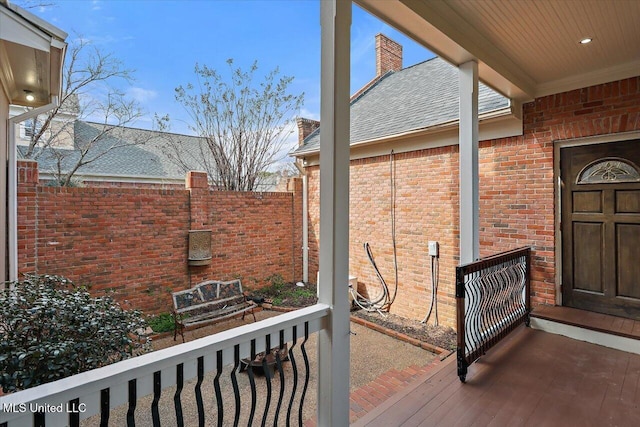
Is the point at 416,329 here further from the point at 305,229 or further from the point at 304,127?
the point at 304,127

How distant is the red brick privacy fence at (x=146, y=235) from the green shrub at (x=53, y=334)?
2486 millimetres

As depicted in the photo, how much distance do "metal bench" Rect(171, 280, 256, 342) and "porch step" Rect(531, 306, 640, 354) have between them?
13.6ft

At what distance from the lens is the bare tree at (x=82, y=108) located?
707 cm

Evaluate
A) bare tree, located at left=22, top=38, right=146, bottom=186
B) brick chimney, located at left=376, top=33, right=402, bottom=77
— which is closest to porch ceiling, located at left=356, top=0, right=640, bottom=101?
brick chimney, located at left=376, top=33, right=402, bottom=77

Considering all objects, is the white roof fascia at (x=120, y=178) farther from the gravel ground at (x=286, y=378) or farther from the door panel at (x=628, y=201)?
the door panel at (x=628, y=201)

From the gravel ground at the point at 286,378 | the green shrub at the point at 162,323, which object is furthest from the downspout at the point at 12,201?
the gravel ground at the point at 286,378

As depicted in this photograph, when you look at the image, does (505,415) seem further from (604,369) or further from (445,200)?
(445,200)

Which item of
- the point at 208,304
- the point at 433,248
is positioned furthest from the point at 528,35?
the point at 208,304

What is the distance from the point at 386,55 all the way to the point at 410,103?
3.45m

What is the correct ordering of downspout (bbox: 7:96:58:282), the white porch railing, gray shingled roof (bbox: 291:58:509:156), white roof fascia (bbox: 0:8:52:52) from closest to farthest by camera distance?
1. the white porch railing
2. white roof fascia (bbox: 0:8:52:52)
3. downspout (bbox: 7:96:58:282)
4. gray shingled roof (bbox: 291:58:509:156)

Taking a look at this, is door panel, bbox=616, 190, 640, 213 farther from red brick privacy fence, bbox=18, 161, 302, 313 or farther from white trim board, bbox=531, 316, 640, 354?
red brick privacy fence, bbox=18, 161, 302, 313

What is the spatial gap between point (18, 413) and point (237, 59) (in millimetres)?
8407

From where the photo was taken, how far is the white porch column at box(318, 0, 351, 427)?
1792mm

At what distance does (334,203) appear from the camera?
181 centimetres
